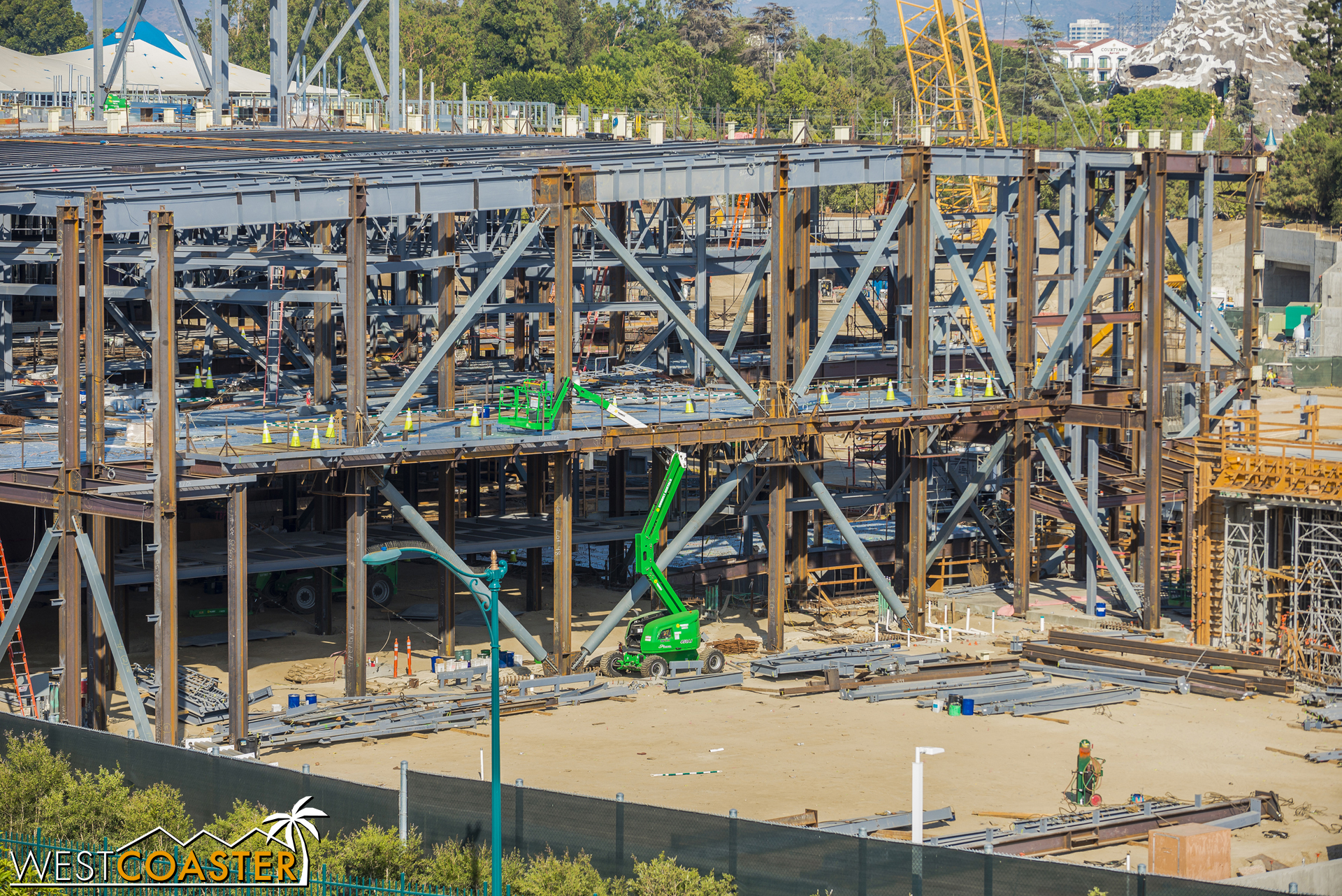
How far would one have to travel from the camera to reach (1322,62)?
127938 mm

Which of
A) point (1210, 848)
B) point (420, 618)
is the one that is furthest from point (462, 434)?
point (1210, 848)

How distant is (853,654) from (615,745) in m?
9.09

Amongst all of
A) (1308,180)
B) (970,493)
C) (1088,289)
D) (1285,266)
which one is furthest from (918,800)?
(1308,180)

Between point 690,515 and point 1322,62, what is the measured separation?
85.5 m

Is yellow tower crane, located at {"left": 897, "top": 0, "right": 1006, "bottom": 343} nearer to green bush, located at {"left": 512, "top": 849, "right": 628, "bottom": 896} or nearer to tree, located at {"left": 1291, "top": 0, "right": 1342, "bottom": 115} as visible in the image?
tree, located at {"left": 1291, "top": 0, "right": 1342, "bottom": 115}

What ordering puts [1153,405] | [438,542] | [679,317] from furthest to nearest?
[1153,405]
[679,317]
[438,542]

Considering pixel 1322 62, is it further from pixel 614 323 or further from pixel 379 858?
pixel 379 858

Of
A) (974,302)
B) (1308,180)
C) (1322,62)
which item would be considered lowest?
(974,302)

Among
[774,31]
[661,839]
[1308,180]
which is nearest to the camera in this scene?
[661,839]

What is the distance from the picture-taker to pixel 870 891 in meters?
25.3

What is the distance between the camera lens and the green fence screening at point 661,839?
81.9ft

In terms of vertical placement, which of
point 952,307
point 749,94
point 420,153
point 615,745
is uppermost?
point 749,94

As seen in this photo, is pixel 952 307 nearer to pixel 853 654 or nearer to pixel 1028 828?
pixel 853 654

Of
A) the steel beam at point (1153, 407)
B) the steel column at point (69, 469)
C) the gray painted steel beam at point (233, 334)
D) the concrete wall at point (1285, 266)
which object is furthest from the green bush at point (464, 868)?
the concrete wall at point (1285, 266)
